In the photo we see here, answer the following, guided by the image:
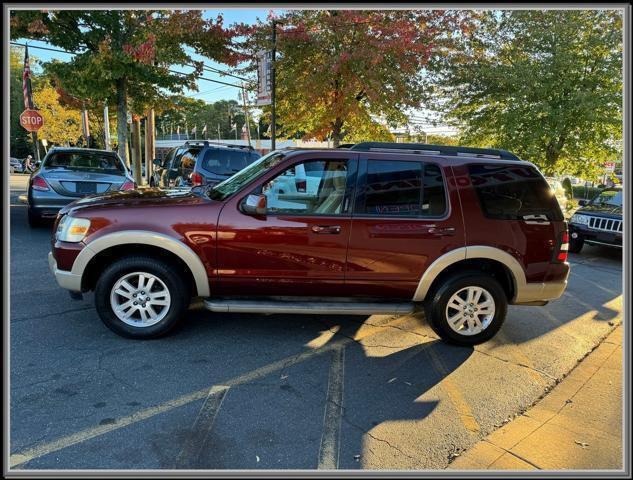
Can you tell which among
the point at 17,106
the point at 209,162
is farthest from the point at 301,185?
the point at 17,106

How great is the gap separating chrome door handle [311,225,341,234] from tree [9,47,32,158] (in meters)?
46.1

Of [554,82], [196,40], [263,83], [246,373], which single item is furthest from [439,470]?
[554,82]

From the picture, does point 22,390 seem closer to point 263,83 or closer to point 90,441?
point 90,441

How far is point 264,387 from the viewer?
350 centimetres

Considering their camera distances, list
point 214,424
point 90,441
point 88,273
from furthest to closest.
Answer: point 88,273
point 214,424
point 90,441

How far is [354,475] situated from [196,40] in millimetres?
12195

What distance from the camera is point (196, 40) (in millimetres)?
12117

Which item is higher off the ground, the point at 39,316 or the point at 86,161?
the point at 86,161

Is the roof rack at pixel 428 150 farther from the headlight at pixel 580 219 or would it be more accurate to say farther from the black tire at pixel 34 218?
the black tire at pixel 34 218

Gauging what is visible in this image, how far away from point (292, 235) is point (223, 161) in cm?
649

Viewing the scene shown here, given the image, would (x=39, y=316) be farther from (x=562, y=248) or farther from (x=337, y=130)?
(x=337, y=130)

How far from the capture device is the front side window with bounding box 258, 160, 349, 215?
4.20 meters

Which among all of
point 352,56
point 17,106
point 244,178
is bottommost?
point 244,178

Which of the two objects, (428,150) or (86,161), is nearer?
(428,150)
